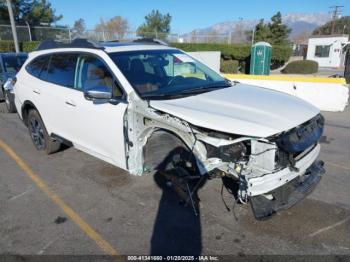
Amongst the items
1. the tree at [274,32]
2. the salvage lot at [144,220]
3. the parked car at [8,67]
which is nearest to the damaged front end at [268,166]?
the salvage lot at [144,220]

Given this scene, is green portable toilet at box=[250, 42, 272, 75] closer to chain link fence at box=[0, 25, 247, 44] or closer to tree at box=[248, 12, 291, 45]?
chain link fence at box=[0, 25, 247, 44]

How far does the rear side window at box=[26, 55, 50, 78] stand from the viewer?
5281 millimetres

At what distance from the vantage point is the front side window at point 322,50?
1553 inches

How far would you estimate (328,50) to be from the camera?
39.3 m

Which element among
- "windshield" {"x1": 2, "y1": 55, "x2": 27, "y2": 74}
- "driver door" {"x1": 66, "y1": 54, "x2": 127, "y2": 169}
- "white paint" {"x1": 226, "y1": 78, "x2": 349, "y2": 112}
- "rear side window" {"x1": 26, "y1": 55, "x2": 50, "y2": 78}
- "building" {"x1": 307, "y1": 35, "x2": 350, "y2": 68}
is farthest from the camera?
"building" {"x1": 307, "y1": 35, "x2": 350, "y2": 68}

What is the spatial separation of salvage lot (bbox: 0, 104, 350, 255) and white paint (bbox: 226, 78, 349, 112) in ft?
16.3

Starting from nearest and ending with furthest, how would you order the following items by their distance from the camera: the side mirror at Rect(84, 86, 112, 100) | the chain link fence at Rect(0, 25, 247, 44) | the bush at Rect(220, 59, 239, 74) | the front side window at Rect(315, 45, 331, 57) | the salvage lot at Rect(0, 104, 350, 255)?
the salvage lot at Rect(0, 104, 350, 255) < the side mirror at Rect(84, 86, 112, 100) < the chain link fence at Rect(0, 25, 247, 44) < the bush at Rect(220, 59, 239, 74) < the front side window at Rect(315, 45, 331, 57)

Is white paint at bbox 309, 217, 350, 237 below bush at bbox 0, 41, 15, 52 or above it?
below

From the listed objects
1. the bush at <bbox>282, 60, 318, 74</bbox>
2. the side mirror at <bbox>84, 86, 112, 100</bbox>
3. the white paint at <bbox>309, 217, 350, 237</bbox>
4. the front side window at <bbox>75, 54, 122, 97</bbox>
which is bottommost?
the bush at <bbox>282, 60, 318, 74</bbox>

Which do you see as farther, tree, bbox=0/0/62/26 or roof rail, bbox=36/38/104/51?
tree, bbox=0/0/62/26

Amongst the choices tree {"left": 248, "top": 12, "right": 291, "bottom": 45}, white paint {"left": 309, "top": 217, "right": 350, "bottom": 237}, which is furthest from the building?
white paint {"left": 309, "top": 217, "right": 350, "bottom": 237}

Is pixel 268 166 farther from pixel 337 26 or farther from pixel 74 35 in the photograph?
pixel 337 26

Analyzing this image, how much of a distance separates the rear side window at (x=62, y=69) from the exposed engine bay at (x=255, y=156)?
1520 millimetres

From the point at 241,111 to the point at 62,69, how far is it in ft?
9.88
